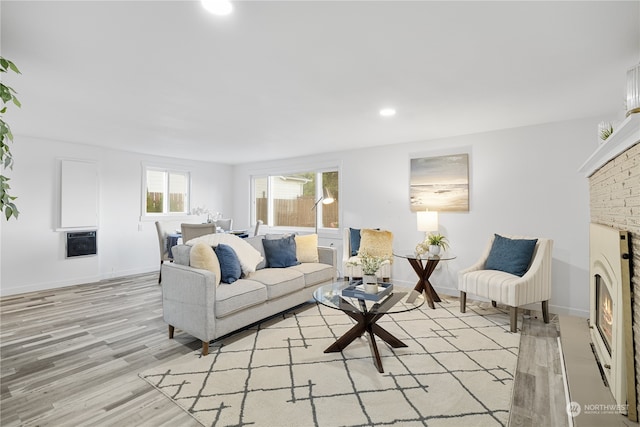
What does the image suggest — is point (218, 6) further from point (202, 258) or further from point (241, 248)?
point (241, 248)

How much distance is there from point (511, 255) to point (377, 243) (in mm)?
1731

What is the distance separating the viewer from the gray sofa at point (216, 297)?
9.00 ft

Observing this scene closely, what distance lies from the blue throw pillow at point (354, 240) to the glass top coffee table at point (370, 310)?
199 centimetres

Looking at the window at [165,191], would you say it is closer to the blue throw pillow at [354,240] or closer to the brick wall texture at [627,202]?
the blue throw pillow at [354,240]

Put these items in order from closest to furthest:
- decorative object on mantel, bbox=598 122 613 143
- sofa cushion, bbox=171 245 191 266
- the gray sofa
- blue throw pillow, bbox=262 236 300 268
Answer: decorative object on mantel, bbox=598 122 613 143, the gray sofa, sofa cushion, bbox=171 245 191 266, blue throw pillow, bbox=262 236 300 268

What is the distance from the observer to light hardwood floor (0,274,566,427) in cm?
197

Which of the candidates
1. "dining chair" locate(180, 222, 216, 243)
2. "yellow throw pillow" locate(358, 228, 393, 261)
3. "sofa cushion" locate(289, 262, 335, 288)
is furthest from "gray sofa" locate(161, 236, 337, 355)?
"dining chair" locate(180, 222, 216, 243)

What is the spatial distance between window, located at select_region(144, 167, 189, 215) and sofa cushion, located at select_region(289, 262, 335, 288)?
3.81m

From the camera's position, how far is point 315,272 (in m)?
4.04

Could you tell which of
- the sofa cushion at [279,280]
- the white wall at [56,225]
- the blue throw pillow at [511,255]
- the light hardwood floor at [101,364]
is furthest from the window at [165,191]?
the blue throw pillow at [511,255]

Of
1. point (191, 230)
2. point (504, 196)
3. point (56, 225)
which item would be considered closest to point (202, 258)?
point (191, 230)

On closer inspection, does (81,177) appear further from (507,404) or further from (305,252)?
(507,404)

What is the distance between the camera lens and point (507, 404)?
204 cm

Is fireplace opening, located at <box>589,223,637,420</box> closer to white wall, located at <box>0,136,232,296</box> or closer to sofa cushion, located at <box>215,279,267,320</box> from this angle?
sofa cushion, located at <box>215,279,267,320</box>
